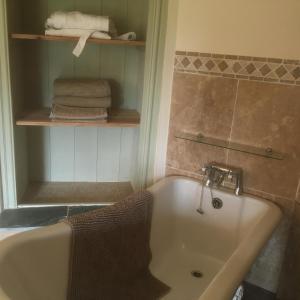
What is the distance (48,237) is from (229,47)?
1.16 meters

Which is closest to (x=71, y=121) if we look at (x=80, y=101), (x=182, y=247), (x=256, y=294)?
(x=80, y=101)

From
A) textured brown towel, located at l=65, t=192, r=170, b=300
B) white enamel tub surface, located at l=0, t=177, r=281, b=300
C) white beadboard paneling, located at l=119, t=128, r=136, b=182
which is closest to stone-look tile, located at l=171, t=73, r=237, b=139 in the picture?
white enamel tub surface, located at l=0, t=177, r=281, b=300

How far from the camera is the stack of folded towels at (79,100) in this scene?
1.97m

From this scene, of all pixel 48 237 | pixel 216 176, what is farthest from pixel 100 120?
pixel 48 237

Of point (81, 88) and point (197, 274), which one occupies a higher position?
point (81, 88)

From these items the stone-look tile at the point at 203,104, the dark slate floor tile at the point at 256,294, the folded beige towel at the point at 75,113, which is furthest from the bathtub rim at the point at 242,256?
the folded beige towel at the point at 75,113

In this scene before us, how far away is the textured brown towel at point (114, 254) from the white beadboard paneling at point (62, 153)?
2.98ft

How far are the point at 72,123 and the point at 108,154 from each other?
1.74ft

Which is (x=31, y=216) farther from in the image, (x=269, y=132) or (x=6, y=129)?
(x=269, y=132)

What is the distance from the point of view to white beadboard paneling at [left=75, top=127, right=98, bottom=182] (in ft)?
7.70

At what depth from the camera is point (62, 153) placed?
2352mm

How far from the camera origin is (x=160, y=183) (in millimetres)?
1789

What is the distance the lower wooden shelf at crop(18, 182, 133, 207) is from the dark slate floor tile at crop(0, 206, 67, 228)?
2.5 inches

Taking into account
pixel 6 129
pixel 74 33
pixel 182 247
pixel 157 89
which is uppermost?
pixel 74 33
